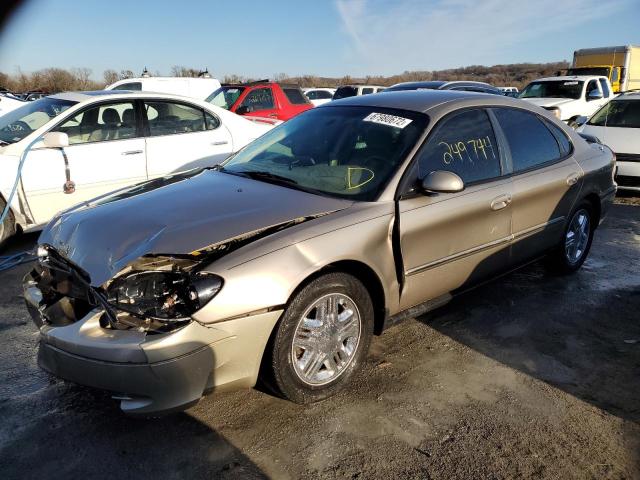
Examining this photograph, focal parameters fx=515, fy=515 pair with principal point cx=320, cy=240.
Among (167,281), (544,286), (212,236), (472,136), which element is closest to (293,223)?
(212,236)

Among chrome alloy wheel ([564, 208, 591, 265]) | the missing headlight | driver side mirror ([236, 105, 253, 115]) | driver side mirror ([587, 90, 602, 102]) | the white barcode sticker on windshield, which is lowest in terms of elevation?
chrome alloy wheel ([564, 208, 591, 265])

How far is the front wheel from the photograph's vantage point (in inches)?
179

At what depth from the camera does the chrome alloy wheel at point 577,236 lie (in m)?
4.60

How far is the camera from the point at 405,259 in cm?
311

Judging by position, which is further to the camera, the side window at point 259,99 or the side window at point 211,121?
the side window at point 259,99

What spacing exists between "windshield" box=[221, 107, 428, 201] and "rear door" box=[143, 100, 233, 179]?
93.6 inches

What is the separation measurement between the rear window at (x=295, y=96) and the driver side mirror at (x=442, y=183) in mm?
9244

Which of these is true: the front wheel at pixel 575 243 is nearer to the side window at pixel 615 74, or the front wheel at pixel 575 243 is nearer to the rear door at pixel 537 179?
the rear door at pixel 537 179

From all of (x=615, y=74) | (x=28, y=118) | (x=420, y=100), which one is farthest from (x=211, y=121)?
(x=615, y=74)

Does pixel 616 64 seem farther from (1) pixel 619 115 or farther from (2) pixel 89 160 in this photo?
(2) pixel 89 160

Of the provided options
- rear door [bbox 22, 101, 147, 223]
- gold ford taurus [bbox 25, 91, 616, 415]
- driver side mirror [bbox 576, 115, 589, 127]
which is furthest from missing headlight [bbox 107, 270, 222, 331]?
driver side mirror [bbox 576, 115, 589, 127]

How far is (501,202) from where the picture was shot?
3631 mm

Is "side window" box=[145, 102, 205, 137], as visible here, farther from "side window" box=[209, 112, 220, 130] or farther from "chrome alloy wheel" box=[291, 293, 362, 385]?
"chrome alloy wheel" box=[291, 293, 362, 385]

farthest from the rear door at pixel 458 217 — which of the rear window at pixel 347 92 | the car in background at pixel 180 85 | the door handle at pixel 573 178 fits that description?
the rear window at pixel 347 92
